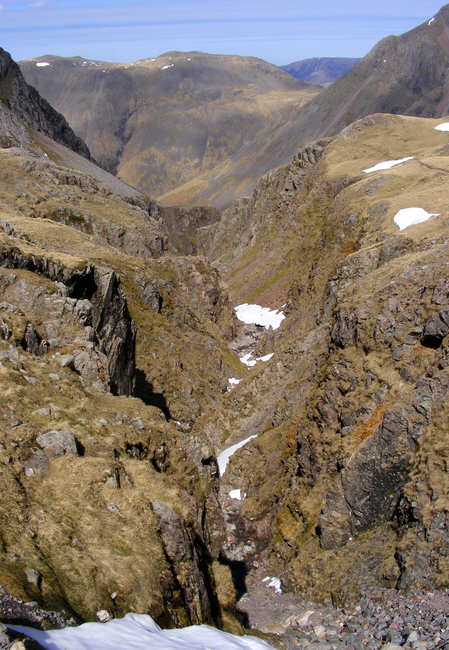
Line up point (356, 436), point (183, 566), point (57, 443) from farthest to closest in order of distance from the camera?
point (356, 436)
point (57, 443)
point (183, 566)

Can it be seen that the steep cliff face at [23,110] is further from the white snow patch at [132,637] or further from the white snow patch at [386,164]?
the white snow patch at [132,637]

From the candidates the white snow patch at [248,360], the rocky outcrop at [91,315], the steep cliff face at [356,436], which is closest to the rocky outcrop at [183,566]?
the rocky outcrop at [91,315]

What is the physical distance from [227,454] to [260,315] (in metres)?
49.6

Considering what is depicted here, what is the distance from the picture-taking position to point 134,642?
37.9 feet

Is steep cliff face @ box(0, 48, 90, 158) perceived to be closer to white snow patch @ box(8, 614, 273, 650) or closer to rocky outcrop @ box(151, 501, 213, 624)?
rocky outcrop @ box(151, 501, 213, 624)

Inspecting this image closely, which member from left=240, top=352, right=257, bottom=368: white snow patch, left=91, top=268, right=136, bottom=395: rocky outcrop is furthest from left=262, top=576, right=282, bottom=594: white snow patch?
left=240, top=352, right=257, bottom=368: white snow patch

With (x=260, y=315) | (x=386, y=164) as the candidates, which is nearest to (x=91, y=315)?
(x=260, y=315)

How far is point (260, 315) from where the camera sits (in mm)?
91688

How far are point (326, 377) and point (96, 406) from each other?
20.5 meters

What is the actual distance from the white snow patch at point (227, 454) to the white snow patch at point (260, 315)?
38631 millimetres

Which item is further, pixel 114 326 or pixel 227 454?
pixel 227 454

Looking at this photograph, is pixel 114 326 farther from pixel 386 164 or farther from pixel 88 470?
pixel 386 164

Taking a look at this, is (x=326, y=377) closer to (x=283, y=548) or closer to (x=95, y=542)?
(x=283, y=548)

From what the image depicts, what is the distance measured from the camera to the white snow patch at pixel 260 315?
85369 mm
